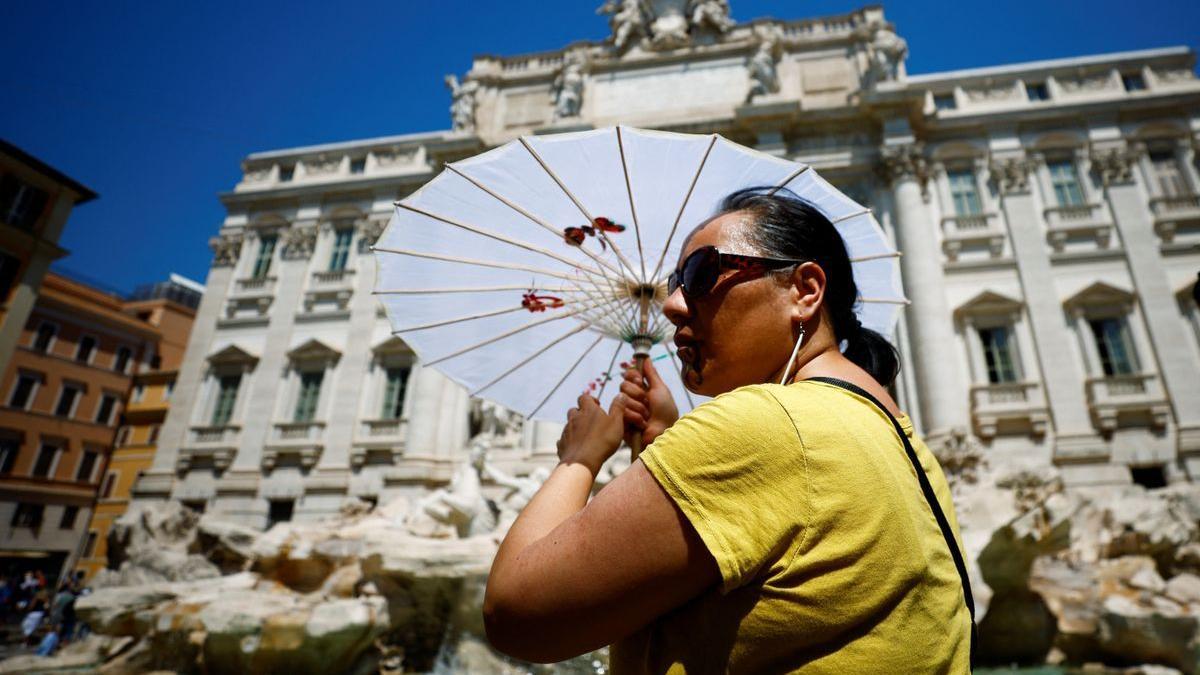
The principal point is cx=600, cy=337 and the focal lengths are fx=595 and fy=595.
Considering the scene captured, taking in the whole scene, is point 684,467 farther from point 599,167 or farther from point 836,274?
point 599,167

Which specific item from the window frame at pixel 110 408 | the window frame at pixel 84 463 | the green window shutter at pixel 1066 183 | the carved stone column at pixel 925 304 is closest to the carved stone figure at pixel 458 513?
the carved stone column at pixel 925 304

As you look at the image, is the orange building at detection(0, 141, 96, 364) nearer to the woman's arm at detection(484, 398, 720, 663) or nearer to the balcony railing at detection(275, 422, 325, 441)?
the balcony railing at detection(275, 422, 325, 441)

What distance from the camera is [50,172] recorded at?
858 inches

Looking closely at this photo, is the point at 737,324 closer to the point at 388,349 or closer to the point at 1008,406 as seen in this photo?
the point at 1008,406

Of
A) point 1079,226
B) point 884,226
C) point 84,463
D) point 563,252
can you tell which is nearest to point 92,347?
point 84,463

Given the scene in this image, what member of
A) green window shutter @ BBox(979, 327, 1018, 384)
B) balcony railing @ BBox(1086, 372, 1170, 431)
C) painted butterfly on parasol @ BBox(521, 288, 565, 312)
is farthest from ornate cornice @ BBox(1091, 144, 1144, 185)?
painted butterfly on parasol @ BBox(521, 288, 565, 312)

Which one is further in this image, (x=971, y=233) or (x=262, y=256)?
(x=262, y=256)

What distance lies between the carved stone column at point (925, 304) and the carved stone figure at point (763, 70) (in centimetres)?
424

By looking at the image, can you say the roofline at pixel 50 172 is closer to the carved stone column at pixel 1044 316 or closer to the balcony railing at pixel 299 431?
the balcony railing at pixel 299 431

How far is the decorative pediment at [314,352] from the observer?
64.2ft

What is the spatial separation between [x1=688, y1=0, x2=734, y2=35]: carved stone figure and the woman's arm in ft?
72.2

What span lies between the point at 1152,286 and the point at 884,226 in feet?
21.6

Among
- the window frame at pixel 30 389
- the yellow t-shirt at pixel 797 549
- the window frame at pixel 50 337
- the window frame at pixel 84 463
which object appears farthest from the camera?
the window frame at pixel 84 463

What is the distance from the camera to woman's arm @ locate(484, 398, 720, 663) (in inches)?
33.9
